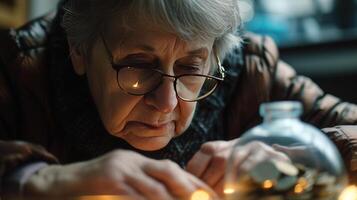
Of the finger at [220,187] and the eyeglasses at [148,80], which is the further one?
the eyeglasses at [148,80]

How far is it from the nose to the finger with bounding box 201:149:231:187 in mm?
235

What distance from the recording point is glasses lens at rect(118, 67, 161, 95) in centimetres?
108

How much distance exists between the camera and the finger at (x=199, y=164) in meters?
0.85

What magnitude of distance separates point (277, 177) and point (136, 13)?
48 centimetres

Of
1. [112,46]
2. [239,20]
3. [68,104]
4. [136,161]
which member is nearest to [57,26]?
[68,104]

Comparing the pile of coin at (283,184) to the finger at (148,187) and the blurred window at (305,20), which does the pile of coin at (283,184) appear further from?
the blurred window at (305,20)

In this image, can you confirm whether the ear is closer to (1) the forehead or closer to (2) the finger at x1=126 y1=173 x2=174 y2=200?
(1) the forehead

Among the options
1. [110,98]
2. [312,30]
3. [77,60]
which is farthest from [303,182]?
[312,30]

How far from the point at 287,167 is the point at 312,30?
1898mm

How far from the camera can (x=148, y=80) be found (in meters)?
1.09

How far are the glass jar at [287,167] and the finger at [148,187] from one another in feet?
0.33

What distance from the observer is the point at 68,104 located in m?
1.31

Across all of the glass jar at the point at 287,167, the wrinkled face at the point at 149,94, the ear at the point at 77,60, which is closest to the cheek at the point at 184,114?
the wrinkled face at the point at 149,94

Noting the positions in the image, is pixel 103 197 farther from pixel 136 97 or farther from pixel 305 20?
pixel 305 20
